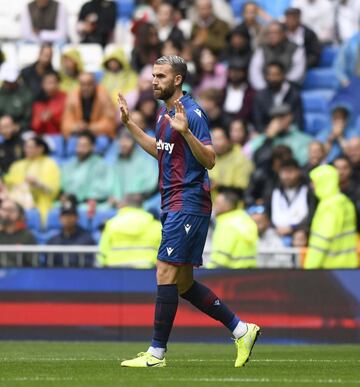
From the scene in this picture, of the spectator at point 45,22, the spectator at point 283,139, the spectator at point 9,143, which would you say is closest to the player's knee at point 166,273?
the spectator at point 283,139

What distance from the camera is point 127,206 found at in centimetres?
1576

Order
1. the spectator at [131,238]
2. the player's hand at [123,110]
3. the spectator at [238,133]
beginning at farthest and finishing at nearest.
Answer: the spectator at [238,133], the spectator at [131,238], the player's hand at [123,110]

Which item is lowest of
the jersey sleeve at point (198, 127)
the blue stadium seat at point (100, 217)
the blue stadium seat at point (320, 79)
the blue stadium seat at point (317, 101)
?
the blue stadium seat at point (100, 217)

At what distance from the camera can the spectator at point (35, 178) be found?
63.7ft

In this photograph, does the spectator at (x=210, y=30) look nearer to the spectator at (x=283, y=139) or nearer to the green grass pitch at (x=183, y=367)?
the spectator at (x=283, y=139)

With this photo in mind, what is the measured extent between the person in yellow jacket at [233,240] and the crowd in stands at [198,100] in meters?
0.21

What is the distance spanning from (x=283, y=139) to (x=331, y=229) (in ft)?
12.4

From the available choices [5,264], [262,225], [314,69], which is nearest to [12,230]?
[5,264]

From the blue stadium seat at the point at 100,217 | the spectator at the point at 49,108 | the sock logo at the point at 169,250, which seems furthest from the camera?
the spectator at the point at 49,108

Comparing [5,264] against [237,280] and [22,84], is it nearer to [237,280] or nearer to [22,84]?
[237,280]

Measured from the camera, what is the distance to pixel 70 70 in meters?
21.6

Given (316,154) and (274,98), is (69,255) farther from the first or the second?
(274,98)

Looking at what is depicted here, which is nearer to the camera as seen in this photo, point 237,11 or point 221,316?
point 221,316

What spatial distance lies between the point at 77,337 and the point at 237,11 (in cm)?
837
